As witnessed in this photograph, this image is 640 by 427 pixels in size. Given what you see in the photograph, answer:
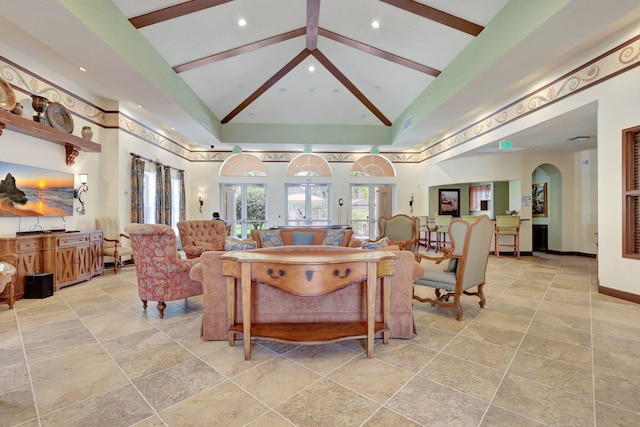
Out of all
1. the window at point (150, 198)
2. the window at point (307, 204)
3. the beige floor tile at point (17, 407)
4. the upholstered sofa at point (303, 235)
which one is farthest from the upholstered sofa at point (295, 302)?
the window at point (307, 204)

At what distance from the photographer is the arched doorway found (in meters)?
8.25

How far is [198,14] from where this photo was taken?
420cm

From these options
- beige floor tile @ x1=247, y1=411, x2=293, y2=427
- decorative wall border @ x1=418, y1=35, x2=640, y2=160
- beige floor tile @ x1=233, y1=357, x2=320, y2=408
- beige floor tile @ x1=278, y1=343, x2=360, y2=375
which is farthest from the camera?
decorative wall border @ x1=418, y1=35, x2=640, y2=160

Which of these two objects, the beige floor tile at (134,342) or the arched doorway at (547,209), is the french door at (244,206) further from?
the arched doorway at (547,209)

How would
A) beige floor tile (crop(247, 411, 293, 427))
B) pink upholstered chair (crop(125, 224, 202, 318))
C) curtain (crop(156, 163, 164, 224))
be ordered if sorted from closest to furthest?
beige floor tile (crop(247, 411, 293, 427)) < pink upholstered chair (crop(125, 224, 202, 318)) < curtain (crop(156, 163, 164, 224))

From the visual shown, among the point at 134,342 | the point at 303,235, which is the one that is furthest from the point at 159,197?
the point at 134,342

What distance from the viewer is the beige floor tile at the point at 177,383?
1861 mm

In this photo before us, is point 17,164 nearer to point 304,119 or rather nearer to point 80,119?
point 80,119

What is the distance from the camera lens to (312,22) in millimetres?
5156

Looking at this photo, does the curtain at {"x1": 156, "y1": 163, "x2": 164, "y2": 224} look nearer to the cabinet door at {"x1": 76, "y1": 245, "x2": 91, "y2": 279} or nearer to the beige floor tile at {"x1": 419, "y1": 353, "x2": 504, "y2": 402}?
the cabinet door at {"x1": 76, "y1": 245, "x2": 91, "y2": 279}

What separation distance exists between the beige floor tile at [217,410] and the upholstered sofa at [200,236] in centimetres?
426

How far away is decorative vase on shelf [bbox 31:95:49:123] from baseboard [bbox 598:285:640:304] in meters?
8.97

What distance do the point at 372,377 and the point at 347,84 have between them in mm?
6851

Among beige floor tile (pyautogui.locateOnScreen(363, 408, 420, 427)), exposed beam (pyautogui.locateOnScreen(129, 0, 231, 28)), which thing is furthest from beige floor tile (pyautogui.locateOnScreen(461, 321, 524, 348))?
exposed beam (pyautogui.locateOnScreen(129, 0, 231, 28))
